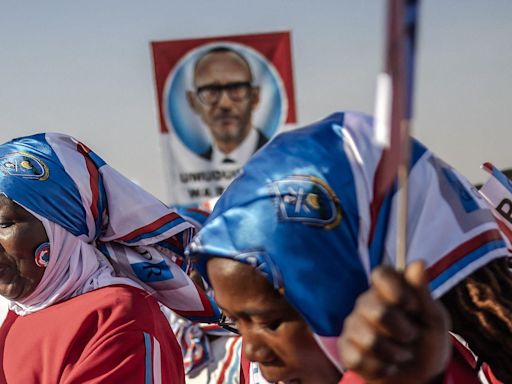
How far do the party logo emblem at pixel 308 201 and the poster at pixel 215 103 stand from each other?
668cm

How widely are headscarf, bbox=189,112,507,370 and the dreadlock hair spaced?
0.11 ft

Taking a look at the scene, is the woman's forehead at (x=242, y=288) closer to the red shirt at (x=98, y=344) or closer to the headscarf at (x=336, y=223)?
the headscarf at (x=336, y=223)

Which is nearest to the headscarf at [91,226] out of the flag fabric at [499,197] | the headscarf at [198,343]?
the flag fabric at [499,197]

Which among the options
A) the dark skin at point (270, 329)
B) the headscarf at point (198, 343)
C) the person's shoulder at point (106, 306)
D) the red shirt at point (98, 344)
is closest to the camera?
the dark skin at point (270, 329)

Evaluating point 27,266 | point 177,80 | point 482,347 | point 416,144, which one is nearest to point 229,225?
point 416,144

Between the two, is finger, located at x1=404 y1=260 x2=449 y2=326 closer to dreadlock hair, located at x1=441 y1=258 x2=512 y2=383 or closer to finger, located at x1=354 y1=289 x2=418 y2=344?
finger, located at x1=354 y1=289 x2=418 y2=344

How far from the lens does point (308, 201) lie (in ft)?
5.36

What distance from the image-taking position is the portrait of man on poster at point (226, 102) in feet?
27.5

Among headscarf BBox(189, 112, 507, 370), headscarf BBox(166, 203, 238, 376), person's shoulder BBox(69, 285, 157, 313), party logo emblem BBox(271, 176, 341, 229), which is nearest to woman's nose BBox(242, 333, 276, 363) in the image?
headscarf BBox(189, 112, 507, 370)

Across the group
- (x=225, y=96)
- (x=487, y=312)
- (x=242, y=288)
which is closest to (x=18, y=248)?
(x=242, y=288)

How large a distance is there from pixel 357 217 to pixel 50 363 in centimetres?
145

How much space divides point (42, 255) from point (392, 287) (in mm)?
1893

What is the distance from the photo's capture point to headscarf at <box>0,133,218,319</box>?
283 centimetres

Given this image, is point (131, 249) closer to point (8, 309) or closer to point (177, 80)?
point (8, 309)
